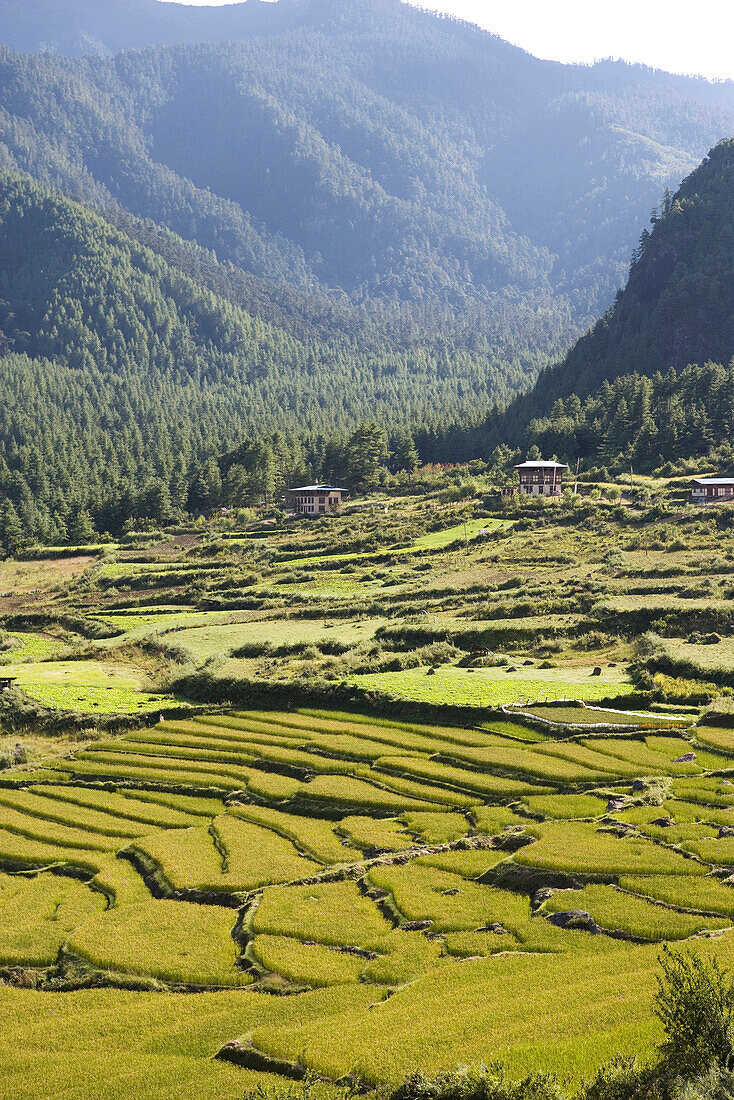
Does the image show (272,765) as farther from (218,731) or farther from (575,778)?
(575,778)

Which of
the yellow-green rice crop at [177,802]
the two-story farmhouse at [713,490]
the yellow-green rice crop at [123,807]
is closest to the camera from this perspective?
the yellow-green rice crop at [123,807]

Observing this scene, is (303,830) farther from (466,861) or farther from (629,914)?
(629,914)

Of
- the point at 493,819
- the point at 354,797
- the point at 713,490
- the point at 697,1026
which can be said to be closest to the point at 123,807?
the point at 354,797

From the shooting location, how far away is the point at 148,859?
153ft

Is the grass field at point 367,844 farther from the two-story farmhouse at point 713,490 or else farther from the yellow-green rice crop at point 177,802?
the two-story farmhouse at point 713,490

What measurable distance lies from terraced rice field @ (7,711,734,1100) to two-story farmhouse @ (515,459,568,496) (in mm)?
107078

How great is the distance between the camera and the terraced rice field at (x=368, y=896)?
30.2 m

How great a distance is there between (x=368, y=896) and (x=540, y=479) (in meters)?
131

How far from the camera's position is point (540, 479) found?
166 m

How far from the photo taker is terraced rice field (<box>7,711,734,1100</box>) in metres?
30.2

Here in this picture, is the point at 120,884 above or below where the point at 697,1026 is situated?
below

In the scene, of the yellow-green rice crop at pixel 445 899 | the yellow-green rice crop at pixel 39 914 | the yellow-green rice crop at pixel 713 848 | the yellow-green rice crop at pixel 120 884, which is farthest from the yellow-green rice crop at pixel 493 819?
the yellow-green rice crop at pixel 39 914

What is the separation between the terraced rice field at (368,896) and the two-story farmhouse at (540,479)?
10708 cm

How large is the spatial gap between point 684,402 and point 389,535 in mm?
68169
